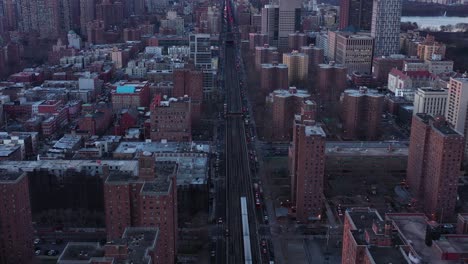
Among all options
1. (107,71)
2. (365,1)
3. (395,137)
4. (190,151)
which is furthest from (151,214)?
(365,1)

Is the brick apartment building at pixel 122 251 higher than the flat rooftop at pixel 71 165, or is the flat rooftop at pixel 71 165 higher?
the brick apartment building at pixel 122 251

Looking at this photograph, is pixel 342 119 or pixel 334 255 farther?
pixel 342 119

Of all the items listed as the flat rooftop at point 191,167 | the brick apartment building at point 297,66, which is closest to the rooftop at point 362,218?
the flat rooftop at point 191,167

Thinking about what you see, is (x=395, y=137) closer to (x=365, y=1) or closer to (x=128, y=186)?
(x=128, y=186)

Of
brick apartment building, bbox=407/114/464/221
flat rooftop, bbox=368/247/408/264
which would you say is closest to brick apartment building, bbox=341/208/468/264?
flat rooftop, bbox=368/247/408/264

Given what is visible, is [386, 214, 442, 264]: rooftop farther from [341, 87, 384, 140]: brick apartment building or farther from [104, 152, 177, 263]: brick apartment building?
[341, 87, 384, 140]: brick apartment building

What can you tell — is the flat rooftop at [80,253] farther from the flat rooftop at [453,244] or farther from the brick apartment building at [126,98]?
the brick apartment building at [126,98]
